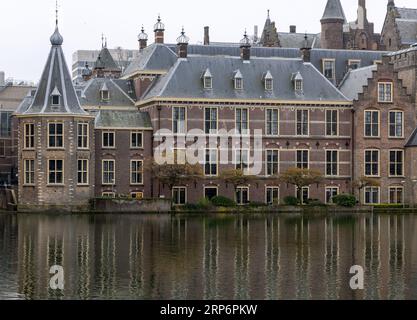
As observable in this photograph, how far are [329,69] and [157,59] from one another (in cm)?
1647

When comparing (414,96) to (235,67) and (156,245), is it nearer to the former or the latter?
(235,67)

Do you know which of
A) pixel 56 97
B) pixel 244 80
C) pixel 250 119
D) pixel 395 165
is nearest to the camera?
pixel 56 97

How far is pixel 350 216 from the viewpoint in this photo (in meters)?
73.1

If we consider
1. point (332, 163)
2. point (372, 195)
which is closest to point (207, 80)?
point (332, 163)

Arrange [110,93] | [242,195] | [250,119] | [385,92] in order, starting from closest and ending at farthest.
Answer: [242,195], [250,119], [385,92], [110,93]

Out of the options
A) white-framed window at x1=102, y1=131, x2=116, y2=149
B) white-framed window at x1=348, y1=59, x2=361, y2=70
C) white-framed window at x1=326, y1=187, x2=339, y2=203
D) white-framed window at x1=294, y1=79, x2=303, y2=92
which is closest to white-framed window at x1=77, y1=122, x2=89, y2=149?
white-framed window at x1=102, y1=131, x2=116, y2=149

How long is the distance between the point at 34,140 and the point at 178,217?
533 inches

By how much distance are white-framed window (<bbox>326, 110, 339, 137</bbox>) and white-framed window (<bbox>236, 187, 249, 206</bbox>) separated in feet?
28.5

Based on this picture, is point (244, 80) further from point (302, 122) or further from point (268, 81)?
point (302, 122)

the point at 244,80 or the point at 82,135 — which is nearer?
the point at 82,135

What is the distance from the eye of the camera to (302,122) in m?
84.8

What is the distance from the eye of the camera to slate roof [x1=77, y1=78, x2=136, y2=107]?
8450 centimetres

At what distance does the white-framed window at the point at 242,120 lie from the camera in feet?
273
